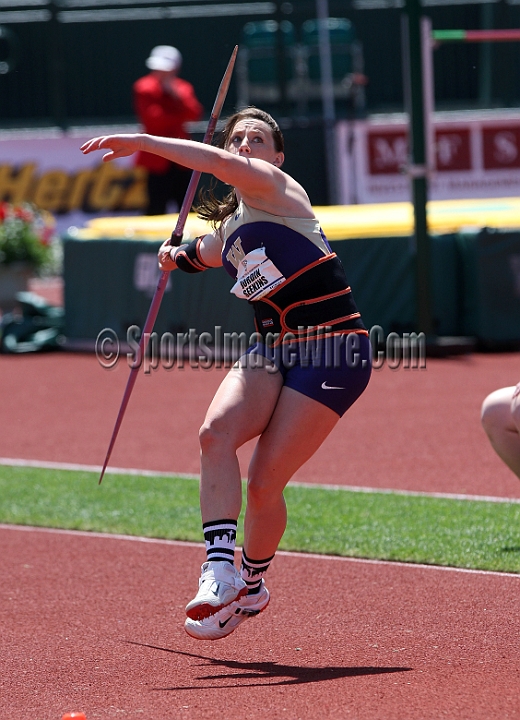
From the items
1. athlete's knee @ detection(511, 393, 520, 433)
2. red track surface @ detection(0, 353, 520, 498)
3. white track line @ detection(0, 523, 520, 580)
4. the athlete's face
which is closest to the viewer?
the athlete's face

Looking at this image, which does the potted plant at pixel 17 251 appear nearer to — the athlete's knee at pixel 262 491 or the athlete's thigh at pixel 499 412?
the athlete's thigh at pixel 499 412

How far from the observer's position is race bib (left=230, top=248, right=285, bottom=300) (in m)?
4.41

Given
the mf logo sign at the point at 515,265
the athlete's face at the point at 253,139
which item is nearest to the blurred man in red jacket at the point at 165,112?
the mf logo sign at the point at 515,265

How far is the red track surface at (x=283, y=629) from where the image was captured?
390cm

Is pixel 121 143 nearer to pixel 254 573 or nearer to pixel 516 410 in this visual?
pixel 254 573

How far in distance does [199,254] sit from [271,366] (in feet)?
2.31

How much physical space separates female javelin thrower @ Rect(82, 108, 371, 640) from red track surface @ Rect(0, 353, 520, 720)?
31 centimetres

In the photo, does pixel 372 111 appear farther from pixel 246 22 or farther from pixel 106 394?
pixel 106 394

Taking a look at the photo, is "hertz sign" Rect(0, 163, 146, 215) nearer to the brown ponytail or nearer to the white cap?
the white cap

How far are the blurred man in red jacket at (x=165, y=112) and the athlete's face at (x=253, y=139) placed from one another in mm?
9903

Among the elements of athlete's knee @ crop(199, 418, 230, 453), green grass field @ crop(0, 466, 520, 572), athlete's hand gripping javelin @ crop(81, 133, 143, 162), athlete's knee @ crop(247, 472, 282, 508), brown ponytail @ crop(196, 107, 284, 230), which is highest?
athlete's hand gripping javelin @ crop(81, 133, 143, 162)

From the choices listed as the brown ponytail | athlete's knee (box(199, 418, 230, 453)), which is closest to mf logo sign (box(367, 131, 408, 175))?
the brown ponytail

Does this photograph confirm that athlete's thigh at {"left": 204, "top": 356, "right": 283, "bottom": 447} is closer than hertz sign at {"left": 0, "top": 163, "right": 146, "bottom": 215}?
Yes

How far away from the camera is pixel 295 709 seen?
3.80 metres
